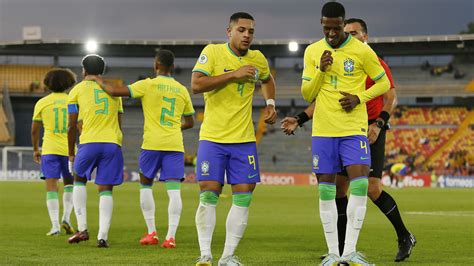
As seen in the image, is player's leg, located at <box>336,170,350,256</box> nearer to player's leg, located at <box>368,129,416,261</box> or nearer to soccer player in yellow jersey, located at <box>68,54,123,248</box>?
player's leg, located at <box>368,129,416,261</box>

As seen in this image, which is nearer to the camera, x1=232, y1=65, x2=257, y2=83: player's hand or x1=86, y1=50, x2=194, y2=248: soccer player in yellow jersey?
x1=232, y1=65, x2=257, y2=83: player's hand

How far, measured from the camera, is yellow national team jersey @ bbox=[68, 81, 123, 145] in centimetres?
1102

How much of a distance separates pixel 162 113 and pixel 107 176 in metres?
1.09

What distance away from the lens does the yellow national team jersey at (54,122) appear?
12.9 m

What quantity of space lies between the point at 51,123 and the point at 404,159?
45278 mm

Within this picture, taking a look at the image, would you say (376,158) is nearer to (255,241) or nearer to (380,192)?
(380,192)

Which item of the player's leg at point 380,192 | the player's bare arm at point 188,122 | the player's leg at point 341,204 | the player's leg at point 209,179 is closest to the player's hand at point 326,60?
the player's leg at point 209,179

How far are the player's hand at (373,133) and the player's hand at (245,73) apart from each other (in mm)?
1436

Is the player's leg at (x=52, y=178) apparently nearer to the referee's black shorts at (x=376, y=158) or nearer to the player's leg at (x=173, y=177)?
the player's leg at (x=173, y=177)

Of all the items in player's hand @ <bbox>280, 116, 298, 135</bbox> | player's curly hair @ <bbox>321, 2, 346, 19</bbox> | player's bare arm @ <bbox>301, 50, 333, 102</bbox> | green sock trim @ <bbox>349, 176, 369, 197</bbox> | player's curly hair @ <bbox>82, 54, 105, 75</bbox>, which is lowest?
green sock trim @ <bbox>349, 176, 369, 197</bbox>

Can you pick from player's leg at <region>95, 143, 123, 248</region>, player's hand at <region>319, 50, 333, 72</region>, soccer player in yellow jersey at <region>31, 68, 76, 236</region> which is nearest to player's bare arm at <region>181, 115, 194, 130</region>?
player's leg at <region>95, 143, 123, 248</region>

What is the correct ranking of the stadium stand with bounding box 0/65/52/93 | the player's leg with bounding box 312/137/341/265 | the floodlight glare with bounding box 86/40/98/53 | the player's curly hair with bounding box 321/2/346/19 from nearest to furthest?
the player's curly hair with bounding box 321/2/346/19 < the player's leg with bounding box 312/137/341/265 < the floodlight glare with bounding box 86/40/98/53 < the stadium stand with bounding box 0/65/52/93

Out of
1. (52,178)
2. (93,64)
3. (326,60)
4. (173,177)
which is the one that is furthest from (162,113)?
(326,60)

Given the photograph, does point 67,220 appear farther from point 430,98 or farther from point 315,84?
point 430,98
